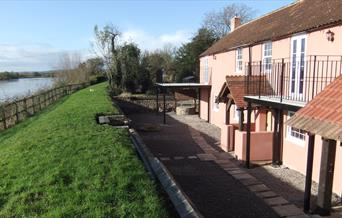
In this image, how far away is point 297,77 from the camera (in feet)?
35.1

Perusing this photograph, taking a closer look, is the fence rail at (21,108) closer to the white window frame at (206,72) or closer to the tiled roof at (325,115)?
the white window frame at (206,72)

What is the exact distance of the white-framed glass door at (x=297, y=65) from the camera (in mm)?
10547

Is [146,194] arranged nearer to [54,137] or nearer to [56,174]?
[56,174]

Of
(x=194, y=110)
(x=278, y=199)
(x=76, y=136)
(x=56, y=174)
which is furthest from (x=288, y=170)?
(x=194, y=110)

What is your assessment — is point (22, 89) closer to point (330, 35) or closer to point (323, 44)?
Answer: point (323, 44)

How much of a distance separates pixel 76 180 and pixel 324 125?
471 cm

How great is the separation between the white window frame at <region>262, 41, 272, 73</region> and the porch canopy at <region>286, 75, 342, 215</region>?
19.3ft

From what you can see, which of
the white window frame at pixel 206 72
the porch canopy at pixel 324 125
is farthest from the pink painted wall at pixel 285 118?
the white window frame at pixel 206 72

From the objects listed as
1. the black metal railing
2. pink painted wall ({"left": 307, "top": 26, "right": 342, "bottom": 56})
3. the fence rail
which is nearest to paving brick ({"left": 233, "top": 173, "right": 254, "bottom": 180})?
the black metal railing

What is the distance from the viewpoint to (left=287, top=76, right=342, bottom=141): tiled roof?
6.09m

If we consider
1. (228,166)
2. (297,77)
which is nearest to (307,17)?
(297,77)

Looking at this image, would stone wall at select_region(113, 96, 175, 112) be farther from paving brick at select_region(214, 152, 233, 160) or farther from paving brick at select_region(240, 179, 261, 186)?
paving brick at select_region(240, 179, 261, 186)

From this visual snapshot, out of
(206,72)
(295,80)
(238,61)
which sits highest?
(238,61)

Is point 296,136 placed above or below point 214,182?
above
